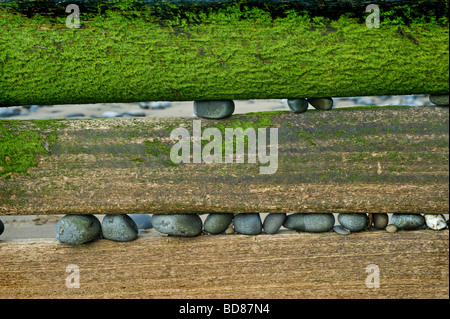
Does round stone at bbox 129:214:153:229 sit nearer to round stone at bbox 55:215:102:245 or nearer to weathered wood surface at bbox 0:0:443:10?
round stone at bbox 55:215:102:245

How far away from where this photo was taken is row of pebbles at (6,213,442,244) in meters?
1.94

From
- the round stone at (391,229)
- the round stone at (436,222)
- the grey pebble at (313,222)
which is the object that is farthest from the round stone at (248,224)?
the round stone at (436,222)

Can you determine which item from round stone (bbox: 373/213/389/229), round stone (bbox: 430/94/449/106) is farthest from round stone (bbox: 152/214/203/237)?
round stone (bbox: 430/94/449/106)

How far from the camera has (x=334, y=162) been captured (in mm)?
1831

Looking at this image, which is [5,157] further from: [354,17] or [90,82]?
[354,17]

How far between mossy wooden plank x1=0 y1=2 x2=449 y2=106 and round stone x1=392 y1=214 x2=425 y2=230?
0.58 meters

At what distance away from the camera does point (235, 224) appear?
2.00 meters

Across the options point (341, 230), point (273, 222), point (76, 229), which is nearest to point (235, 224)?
point (273, 222)

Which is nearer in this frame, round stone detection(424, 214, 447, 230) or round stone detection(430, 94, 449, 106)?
round stone detection(430, 94, 449, 106)

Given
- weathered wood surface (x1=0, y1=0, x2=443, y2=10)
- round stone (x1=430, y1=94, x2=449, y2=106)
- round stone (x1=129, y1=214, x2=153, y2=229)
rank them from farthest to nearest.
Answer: round stone (x1=129, y1=214, x2=153, y2=229) → round stone (x1=430, y1=94, x2=449, y2=106) → weathered wood surface (x1=0, y1=0, x2=443, y2=10)

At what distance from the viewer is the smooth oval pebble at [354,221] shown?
193 centimetres

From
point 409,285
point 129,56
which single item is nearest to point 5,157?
point 129,56

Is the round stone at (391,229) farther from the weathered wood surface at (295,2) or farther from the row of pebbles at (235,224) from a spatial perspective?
the weathered wood surface at (295,2)
